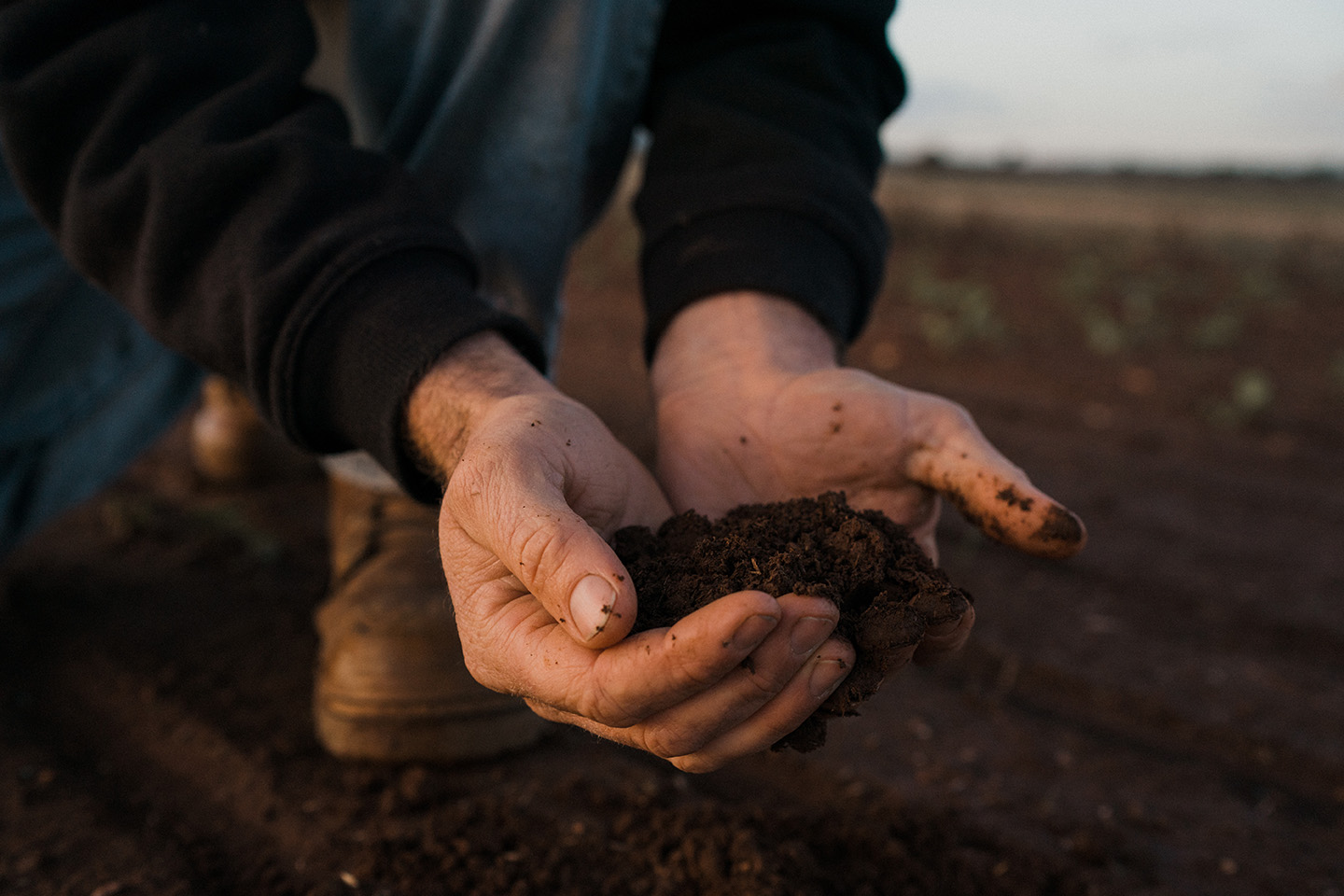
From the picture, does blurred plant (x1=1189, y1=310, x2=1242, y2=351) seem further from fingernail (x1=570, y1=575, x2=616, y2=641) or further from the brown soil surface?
fingernail (x1=570, y1=575, x2=616, y2=641)

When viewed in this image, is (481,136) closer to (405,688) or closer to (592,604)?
(405,688)

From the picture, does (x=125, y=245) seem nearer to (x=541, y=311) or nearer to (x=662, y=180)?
(x=541, y=311)

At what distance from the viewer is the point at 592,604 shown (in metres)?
1.02

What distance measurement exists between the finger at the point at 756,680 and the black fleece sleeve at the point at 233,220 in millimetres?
655

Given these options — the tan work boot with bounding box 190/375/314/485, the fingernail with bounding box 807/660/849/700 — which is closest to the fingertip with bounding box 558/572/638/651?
the fingernail with bounding box 807/660/849/700

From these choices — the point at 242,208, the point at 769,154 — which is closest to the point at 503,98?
the point at 769,154

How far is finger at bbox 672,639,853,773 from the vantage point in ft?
3.49

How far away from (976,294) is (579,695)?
18.9 ft

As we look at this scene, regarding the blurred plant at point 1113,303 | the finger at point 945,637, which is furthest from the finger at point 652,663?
the blurred plant at point 1113,303

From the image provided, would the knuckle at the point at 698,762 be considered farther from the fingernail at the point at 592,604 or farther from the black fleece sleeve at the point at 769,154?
the black fleece sleeve at the point at 769,154

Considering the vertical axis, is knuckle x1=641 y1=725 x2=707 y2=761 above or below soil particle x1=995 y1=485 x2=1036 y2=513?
below

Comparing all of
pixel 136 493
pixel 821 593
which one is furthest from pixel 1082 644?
pixel 136 493

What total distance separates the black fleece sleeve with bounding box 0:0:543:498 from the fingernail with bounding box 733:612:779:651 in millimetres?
684

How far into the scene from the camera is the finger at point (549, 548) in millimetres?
1025
